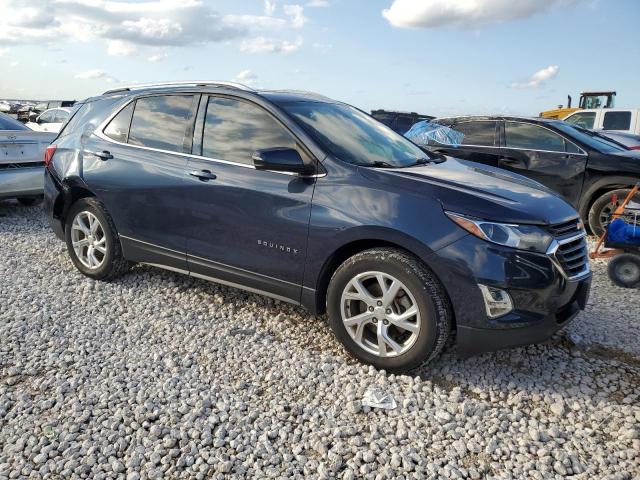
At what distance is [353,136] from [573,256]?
1718 mm

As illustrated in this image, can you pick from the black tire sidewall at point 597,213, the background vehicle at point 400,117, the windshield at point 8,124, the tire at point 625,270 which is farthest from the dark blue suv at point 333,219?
the background vehicle at point 400,117

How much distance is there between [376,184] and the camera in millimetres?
3279

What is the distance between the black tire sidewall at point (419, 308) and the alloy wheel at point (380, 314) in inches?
1.1

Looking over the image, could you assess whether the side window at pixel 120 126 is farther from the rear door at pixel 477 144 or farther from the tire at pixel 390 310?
the rear door at pixel 477 144

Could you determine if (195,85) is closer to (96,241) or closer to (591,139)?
(96,241)

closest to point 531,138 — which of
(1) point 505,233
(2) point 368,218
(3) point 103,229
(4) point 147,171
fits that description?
(1) point 505,233

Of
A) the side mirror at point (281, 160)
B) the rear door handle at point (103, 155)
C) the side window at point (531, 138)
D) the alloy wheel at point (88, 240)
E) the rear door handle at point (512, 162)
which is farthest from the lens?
the rear door handle at point (512, 162)

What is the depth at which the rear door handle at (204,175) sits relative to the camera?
12.6 feet

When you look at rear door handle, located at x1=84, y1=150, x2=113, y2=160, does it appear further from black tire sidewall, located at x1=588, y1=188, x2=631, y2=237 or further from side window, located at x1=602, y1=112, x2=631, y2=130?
side window, located at x1=602, y1=112, x2=631, y2=130

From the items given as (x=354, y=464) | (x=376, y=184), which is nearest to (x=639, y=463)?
(x=354, y=464)

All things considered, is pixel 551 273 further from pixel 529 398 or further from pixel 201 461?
pixel 201 461

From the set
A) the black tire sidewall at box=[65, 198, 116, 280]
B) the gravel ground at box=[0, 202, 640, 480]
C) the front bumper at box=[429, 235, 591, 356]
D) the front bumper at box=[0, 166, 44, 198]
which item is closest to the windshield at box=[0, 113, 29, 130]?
the front bumper at box=[0, 166, 44, 198]

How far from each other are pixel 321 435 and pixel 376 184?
1522 mm

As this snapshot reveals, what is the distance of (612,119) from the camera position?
45.9ft
